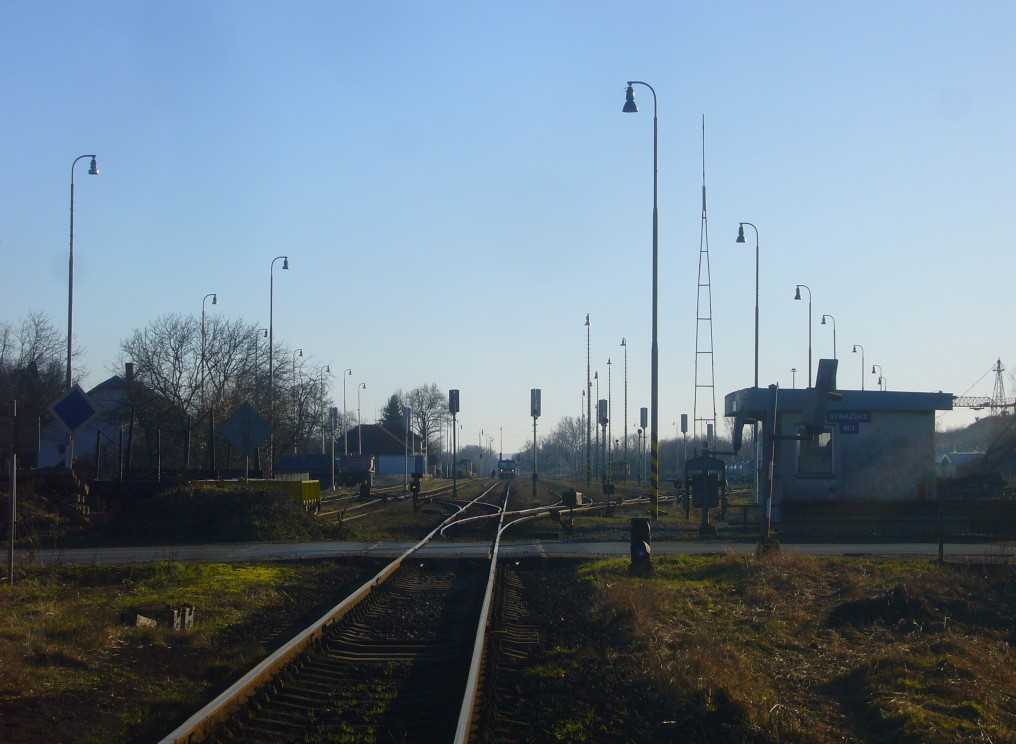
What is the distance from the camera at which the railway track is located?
7.24m

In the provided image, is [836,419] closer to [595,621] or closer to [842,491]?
[842,491]

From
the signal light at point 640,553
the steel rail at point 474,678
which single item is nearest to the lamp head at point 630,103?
the signal light at point 640,553

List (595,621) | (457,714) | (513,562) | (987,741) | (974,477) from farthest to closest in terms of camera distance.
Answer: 1. (974,477)
2. (513,562)
3. (595,621)
4. (457,714)
5. (987,741)

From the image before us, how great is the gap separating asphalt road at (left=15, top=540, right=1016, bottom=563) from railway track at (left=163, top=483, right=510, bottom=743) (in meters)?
6.68

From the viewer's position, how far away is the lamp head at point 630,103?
1029 inches

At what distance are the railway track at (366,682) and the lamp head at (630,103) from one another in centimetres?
1573

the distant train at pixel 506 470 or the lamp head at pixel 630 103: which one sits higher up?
the lamp head at pixel 630 103

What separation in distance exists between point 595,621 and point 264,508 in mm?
15809

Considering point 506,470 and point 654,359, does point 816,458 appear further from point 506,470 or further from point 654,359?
point 506,470

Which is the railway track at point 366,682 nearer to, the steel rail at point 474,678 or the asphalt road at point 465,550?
the steel rail at point 474,678

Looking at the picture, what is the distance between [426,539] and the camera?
2434 cm

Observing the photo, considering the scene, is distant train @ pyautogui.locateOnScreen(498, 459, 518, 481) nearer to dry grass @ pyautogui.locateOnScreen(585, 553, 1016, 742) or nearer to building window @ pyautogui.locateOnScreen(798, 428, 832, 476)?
building window @ pyautogui.locateOnScreen(798, 428, 832, 476)

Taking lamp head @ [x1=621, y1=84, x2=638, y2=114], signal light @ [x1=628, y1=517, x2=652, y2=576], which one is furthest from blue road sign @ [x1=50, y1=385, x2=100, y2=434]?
lamp head @ [x1=621, y1=84, x2=638, y2=114]

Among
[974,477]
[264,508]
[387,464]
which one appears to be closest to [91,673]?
[264,508]
